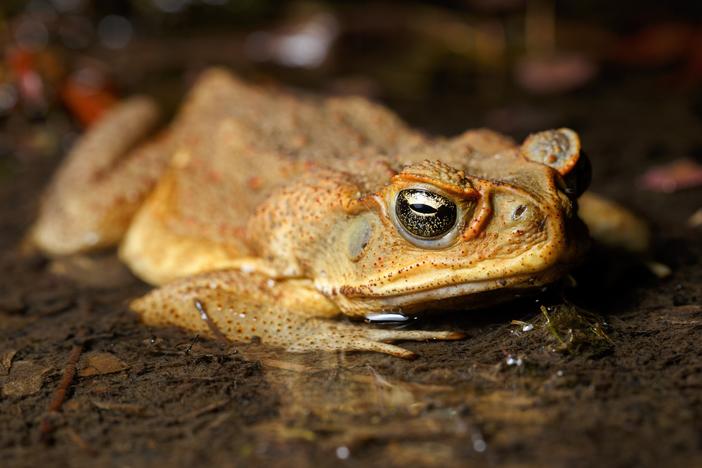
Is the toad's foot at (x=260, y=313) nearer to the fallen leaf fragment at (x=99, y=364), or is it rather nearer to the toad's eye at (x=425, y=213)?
the fallen leaf fragment at (x=99, y=364)

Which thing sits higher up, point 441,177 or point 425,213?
point 441,177

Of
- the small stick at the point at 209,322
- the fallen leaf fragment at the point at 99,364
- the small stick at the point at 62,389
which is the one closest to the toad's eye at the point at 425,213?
the small stick at the point at 209,322

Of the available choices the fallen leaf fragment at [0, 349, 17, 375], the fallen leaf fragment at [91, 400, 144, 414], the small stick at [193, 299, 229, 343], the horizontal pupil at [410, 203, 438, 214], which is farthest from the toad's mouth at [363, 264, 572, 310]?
the fallen leaf fragment at [0, 349, 17, 375]

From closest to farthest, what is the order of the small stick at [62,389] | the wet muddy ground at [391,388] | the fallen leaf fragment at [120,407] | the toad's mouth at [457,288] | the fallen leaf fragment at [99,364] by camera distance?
the wet muddy ground at [391,388] → the small stick at [62,389] → the fallen leaf fragment at [120,407] → the toad's mouth at [457,288] → the fallen leaf fragment at [99,364]

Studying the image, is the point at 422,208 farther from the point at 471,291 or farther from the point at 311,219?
the point at 311,219

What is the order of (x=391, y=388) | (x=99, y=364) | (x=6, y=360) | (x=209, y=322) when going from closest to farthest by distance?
(x=391, y=388), (x=99, y=364), (x=6, y=360), (x=209, y=322)

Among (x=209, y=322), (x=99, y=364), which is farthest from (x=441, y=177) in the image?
(x=99, y=364)
